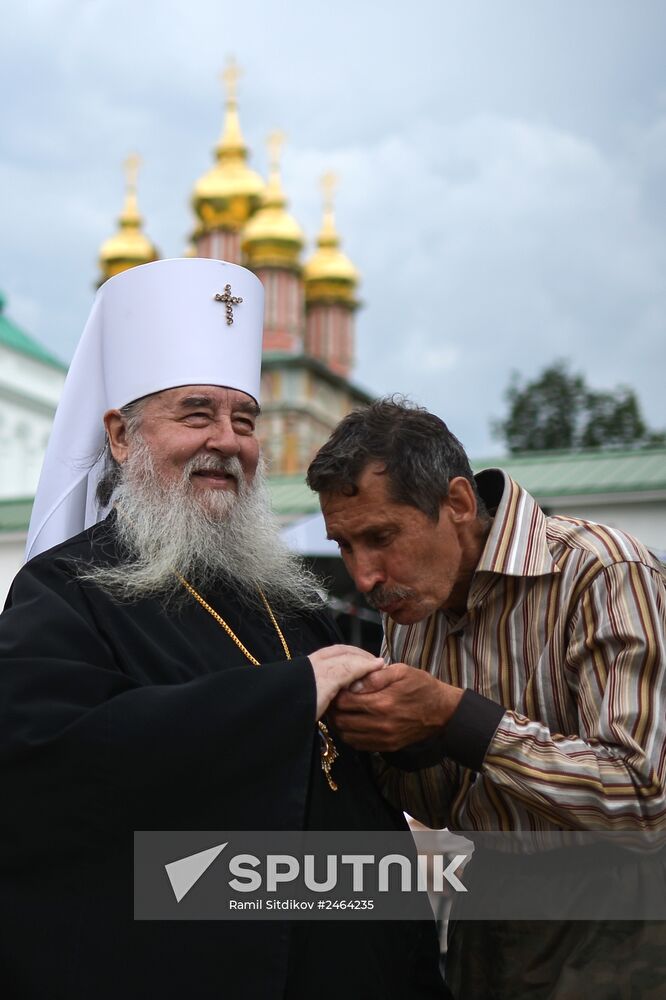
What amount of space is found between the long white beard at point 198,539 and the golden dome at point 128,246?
37204 millimetres

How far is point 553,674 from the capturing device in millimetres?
2443

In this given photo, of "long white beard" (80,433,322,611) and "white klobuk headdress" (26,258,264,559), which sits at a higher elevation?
"white klobuk headdress" (26,258,264,559)

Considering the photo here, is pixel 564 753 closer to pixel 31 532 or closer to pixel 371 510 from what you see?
pixel 371 510

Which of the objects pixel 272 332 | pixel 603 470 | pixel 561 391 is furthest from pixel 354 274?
pixel 603 470

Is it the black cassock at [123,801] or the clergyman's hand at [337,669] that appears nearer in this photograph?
the black cassock at [123,801]

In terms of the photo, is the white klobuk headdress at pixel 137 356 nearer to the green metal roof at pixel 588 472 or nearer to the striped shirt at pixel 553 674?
the striped shirt at pixel 553 674

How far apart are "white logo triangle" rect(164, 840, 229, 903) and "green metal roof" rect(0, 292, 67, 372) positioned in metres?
27.6

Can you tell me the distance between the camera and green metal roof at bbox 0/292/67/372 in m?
29.6

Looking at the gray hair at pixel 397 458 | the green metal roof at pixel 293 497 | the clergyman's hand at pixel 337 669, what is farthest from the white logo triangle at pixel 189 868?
the green metal roof at pixel 293 497

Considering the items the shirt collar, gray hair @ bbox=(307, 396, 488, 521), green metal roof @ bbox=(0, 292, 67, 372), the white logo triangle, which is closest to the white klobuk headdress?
gray hair @ bbox=(307, 396, 488, 521)

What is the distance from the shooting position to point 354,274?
4072cm

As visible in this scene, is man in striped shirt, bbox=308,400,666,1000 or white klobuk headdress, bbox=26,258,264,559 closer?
man in striped shirt, bbox=308,400,666,1000

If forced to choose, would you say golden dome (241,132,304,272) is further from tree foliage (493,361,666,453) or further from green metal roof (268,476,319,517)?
green metal roof (268,476,319,517)

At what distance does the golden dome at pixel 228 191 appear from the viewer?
125 ft
